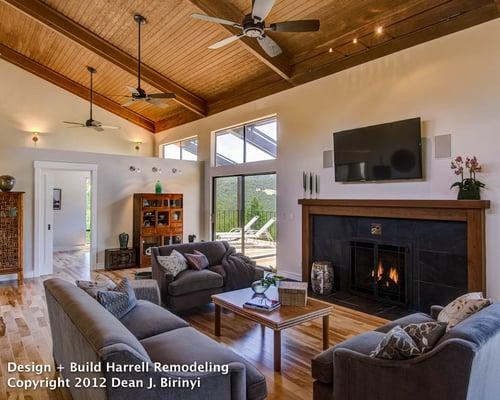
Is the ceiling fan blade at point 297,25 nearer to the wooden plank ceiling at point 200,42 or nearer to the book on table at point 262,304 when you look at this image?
the wooden plank ceiling at point 200,42

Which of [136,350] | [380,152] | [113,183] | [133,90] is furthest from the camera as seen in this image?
[113,183]

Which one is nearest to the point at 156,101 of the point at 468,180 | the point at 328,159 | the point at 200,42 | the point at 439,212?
the point at 200,42

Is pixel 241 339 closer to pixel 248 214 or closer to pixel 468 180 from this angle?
pixel 468 180

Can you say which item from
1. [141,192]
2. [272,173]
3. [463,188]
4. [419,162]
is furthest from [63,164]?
[463,188]

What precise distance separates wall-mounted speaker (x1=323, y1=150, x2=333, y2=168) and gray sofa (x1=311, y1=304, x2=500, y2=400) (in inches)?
150

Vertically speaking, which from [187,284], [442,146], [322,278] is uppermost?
[442,146]

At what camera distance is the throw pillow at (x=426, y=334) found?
1.90 metres

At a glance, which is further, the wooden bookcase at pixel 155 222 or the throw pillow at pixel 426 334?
the wooden bookcase at pixel 155 222

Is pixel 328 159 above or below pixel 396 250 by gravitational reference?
above

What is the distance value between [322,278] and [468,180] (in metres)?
2.48

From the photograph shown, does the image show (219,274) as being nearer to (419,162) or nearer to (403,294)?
(403,294)

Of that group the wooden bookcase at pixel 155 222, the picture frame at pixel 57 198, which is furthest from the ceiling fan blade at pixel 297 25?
the picture frame at pixel 57 198

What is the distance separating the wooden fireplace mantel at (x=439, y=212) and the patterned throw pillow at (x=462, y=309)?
5.72 feet

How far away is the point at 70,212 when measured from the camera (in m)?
10.2
